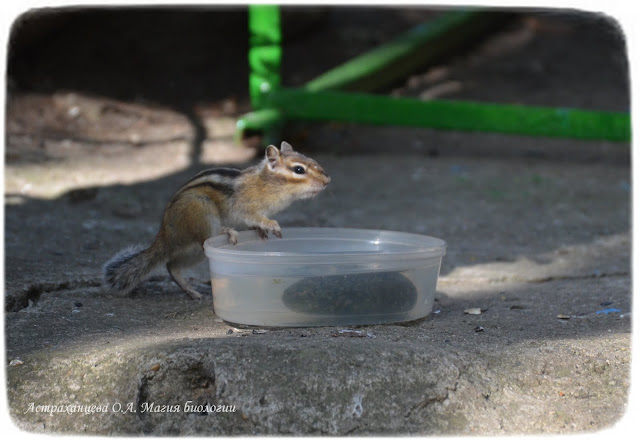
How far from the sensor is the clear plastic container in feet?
11.2

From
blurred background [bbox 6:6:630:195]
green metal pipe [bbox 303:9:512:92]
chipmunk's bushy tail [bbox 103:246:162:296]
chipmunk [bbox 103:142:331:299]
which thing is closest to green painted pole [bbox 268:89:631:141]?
green metal pipe [bbox 303:9:512:92]

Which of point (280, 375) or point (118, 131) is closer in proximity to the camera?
point (280, 375)

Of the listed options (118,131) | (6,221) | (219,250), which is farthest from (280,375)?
(118,131)

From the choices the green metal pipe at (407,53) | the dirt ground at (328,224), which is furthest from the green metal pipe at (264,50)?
the dirt ground at (328,224)

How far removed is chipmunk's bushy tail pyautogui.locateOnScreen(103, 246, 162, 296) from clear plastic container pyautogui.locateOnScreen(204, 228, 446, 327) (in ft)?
1.69

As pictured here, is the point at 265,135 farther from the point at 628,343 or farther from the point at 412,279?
the point at 628,343

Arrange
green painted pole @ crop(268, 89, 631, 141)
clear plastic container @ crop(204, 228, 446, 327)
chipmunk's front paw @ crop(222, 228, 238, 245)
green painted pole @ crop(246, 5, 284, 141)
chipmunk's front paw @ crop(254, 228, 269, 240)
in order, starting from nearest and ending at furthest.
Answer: clear plastic container @ crop(204, 228, 446, 327) < chipmunk's front paw @ crop(222, 228, 238, 245) < chipmunk's front paw @ crop(254, 228, 269, 240) < green painted pole @ crop(268, 89, 631, 141) < green painted pole @ crop(246, 5, 284, 141)

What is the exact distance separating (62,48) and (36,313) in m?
5.39

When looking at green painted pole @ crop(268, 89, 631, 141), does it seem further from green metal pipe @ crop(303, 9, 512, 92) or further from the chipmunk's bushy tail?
the chipmunk's bushy tail

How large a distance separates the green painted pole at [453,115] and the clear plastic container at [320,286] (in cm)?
354

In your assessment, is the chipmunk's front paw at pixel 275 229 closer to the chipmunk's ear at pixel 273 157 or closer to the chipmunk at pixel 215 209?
the chipmunk at pixel 215 209

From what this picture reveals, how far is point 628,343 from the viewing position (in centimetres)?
334

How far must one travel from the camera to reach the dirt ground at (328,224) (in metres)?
2.94

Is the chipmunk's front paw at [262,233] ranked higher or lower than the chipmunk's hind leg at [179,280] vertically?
higher
